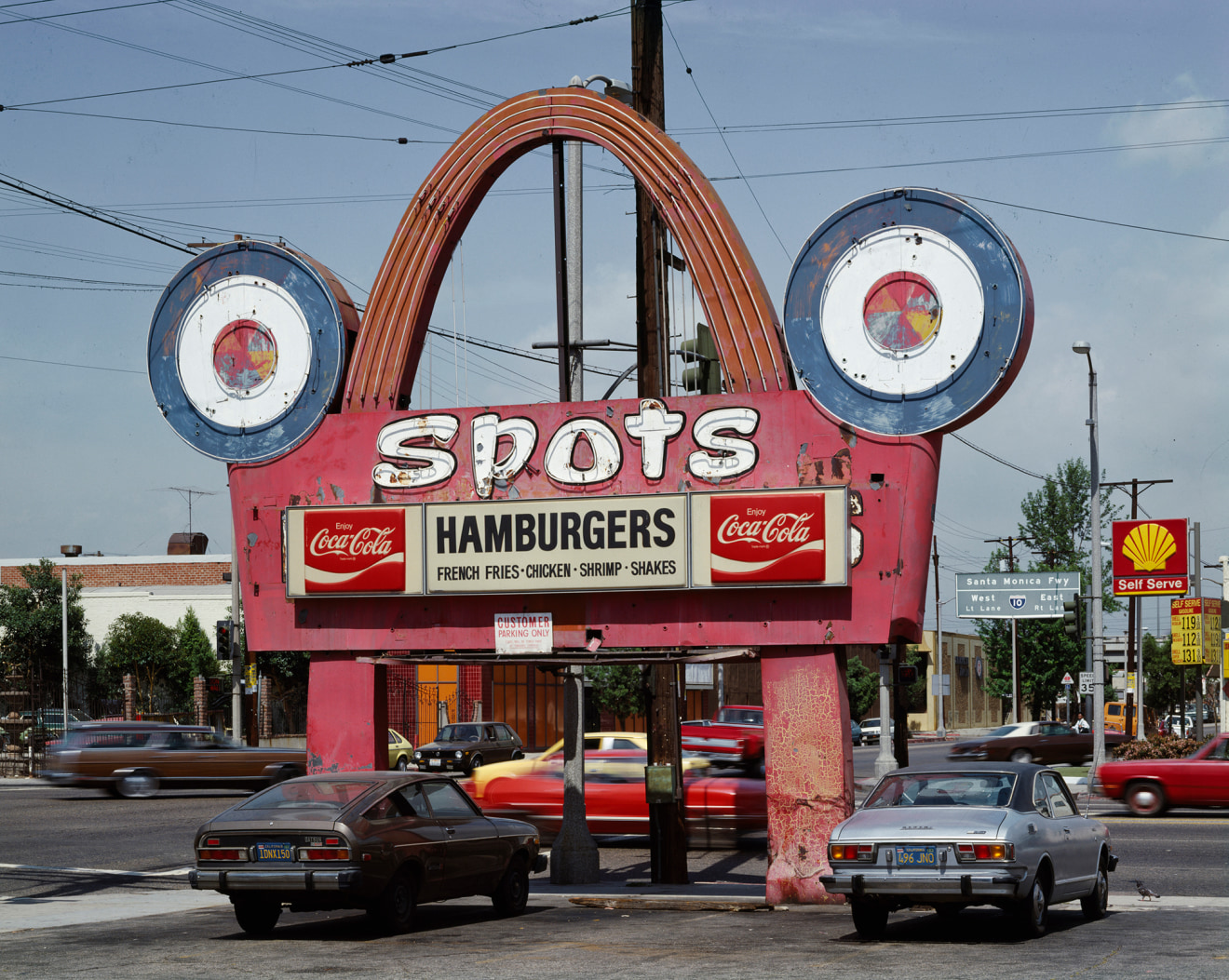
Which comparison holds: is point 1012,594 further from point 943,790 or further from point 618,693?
point 943,790

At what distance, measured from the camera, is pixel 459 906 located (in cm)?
1483

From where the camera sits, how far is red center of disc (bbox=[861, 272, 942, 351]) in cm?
1455

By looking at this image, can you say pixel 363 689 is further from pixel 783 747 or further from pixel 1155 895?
pixel 1155 895

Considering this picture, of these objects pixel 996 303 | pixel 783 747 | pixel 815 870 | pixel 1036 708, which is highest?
pixel 996 303

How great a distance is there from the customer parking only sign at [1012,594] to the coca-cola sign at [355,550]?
53190 mm

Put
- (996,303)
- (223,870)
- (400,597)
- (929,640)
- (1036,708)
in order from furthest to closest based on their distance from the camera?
(929,640) < (1036,708) < (400,597) < (996,303) < (223,870)

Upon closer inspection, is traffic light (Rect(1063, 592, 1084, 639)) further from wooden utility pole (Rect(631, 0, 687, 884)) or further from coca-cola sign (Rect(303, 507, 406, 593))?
coca-cola sign (Rect(303, 507, 406, 593))

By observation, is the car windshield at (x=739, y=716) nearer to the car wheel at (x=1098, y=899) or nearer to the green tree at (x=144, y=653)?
the green tree at (x=144, y=653)

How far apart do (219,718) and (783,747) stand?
38.8 m

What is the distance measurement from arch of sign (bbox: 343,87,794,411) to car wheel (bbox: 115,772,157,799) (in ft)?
58.6

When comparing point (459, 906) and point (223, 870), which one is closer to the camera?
point (223, 870)

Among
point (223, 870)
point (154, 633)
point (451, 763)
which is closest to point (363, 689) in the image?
point (223, 870)

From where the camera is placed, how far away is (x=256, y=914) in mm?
12367

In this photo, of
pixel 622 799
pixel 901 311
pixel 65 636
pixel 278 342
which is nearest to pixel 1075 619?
pixel 622 799
